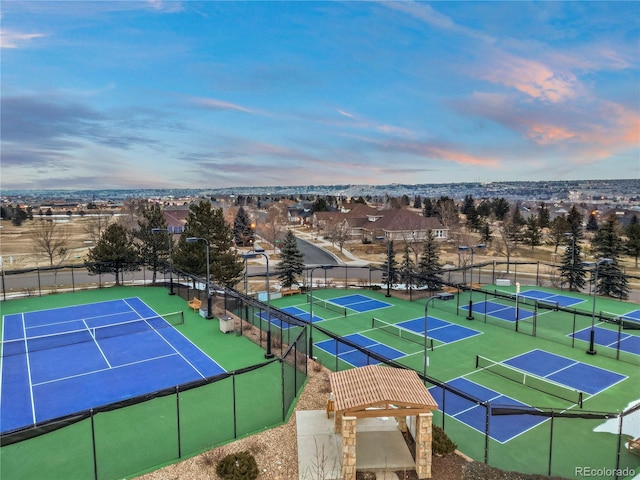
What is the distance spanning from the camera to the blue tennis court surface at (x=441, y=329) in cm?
2888

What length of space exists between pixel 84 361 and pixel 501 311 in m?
31.4

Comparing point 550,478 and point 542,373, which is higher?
point 550,478

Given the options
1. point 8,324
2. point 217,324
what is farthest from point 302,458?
point 8,324

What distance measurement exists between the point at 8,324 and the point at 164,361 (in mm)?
14966

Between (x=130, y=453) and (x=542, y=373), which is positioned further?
(x=542, y=373)

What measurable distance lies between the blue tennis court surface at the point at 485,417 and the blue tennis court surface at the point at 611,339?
12418mm

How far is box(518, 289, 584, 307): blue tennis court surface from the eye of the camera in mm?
39319

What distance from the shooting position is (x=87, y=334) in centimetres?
2730

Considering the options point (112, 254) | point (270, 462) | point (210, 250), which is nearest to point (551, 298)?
point (210, 250)

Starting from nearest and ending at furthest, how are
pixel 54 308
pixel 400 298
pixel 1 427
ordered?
pixel 1 427, pixel 54 308, pixel 400 298

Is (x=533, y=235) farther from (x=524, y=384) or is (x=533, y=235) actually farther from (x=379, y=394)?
(x=379, y=394)

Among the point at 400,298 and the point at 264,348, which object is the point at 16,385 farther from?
the point at 400,298

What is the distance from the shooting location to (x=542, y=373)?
23.0m

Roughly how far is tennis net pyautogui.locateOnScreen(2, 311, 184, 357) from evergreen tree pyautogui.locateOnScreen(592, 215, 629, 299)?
4127 centimetres
